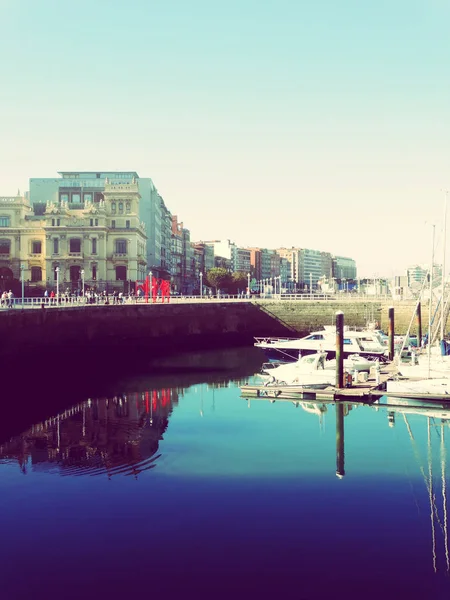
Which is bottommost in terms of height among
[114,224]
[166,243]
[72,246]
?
[72,246]

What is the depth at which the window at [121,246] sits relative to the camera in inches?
5138

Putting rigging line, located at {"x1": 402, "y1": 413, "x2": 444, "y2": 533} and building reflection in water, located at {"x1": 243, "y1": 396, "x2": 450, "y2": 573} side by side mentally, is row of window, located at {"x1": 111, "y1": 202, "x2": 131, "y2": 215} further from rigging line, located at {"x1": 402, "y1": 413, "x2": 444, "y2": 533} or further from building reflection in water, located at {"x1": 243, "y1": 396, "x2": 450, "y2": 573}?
rigging line, located at {"x1": 402, "y1": 413, "x2": 444, "y2": 533}

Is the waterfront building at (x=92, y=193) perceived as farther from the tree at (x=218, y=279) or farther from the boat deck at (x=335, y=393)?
the boat deck at (x=335, y=393)

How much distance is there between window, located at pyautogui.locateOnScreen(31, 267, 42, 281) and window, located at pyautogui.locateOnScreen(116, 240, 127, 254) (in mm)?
15392

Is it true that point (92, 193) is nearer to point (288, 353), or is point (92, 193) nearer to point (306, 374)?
point (288, 353)

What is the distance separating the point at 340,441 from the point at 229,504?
10898 millimetres

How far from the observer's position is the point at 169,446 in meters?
34.3

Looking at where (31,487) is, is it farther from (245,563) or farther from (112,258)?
(112,258)

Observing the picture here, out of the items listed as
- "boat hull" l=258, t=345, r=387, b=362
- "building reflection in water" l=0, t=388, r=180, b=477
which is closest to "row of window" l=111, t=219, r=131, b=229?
"boat hull" l=258, t=345, r=387, b=362

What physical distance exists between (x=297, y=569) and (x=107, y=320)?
61.0 metres

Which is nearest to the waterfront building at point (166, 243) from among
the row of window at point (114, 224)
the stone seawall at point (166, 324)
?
the row of window at point (114, 224)

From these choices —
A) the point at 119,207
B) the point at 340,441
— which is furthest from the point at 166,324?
the point at 340,441

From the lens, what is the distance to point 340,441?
34.6 metres

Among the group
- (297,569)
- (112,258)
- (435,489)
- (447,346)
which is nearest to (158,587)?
(297,569)
